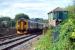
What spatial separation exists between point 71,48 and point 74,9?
128 cm

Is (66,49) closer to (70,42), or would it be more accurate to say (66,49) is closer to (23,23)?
(70,42)

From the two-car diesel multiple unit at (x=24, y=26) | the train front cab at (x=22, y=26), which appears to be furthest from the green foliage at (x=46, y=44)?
the train front cab at (x=22, y=26)

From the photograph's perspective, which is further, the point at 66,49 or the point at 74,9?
the point at 66,49

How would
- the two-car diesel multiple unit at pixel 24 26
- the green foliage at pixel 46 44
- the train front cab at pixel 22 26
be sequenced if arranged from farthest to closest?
the train front cab at pixel 22 26 → the two-car diesel multiple unit at pixel 24 26 → the green foliage at pixel 46 44

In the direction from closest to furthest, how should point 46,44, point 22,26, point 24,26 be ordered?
point 46,44 → point 24,26 → point 22,26

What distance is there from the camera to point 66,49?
938cm

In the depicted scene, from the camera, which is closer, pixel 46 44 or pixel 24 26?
pixel 46 44

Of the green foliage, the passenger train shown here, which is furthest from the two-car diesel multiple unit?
the green foliage

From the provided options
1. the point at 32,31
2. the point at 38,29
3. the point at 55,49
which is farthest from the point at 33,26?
the point at 55,49

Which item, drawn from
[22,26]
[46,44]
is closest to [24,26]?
[22,26]

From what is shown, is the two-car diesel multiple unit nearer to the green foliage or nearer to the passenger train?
the passenger train

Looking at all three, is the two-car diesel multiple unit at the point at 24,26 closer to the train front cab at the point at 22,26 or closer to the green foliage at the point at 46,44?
the train front cab at the point at 22,26

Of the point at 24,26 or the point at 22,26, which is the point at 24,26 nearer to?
the point at 24,26

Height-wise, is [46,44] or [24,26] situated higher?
[46,44]
